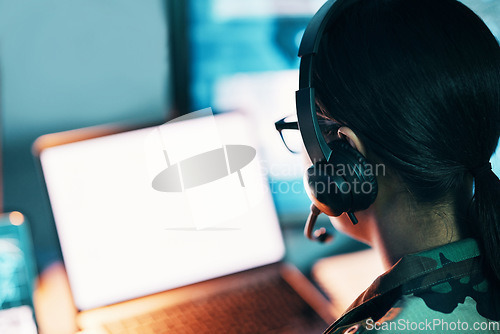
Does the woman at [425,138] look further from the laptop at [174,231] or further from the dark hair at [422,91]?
the laptop at [174,231]

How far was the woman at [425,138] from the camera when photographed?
491mm

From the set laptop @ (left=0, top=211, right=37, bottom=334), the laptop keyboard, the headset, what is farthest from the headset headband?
laptop @ (left=0, top=211, right=37, bottom=334)

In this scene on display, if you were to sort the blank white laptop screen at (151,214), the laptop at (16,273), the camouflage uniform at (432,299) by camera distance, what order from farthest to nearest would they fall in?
the blank white laptop screen at (151,214), the laptop at (16,273), the camouflage uniform at (432,299)

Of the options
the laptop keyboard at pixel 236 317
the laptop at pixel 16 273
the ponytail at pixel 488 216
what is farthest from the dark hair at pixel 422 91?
the laptop at pixel 16 273

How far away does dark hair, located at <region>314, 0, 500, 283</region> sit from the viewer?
0.49 metres

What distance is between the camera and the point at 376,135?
0.52 m

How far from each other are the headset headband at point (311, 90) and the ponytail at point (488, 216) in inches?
7.5

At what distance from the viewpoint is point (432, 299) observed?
19.8 inches

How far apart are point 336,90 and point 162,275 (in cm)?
44

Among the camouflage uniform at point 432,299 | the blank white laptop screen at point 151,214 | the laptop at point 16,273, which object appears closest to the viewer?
the camouflage uniform at point 432,299

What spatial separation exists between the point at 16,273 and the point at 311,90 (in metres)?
0.47

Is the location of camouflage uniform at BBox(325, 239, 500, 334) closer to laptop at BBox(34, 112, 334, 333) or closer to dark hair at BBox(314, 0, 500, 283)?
dark hair at BBox(314, 0, 500, 283)

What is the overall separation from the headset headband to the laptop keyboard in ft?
0.91

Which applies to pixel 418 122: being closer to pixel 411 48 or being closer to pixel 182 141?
pixel 411 48
